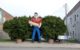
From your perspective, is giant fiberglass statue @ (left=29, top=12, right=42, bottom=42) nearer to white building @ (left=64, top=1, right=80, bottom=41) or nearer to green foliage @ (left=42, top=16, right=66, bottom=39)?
green foliage @ (left=42, top=16, right=66, bottom=39)

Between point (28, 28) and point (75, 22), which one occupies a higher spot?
point (75, 22)

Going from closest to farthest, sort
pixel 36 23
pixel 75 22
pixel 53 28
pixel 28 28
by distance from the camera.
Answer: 1. pixel 36 23
2. pixel 53 28
3. pixel 28 28
4. pixel 75 22

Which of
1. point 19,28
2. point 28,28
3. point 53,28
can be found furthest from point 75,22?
point 19,28

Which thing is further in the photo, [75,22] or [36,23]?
[75,22]

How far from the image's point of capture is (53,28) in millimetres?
22438

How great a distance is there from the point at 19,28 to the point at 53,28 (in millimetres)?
2575

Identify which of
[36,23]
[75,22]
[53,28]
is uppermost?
[75,22]

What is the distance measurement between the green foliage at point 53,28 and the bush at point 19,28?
124 centimetres

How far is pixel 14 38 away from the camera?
22.8 metres

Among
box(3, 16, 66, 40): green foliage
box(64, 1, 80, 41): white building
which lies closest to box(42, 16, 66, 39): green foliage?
box(3, 16, 66, 40): green foliage

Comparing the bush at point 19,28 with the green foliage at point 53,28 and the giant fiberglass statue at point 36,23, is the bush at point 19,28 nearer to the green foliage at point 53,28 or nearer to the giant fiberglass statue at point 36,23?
the giant fiberglass statue at point 36,23

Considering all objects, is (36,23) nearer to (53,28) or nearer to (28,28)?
(28,28)

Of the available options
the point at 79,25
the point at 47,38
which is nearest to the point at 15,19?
the point at 47,38

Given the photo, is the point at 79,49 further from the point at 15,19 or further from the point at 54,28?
the point at 15,19
